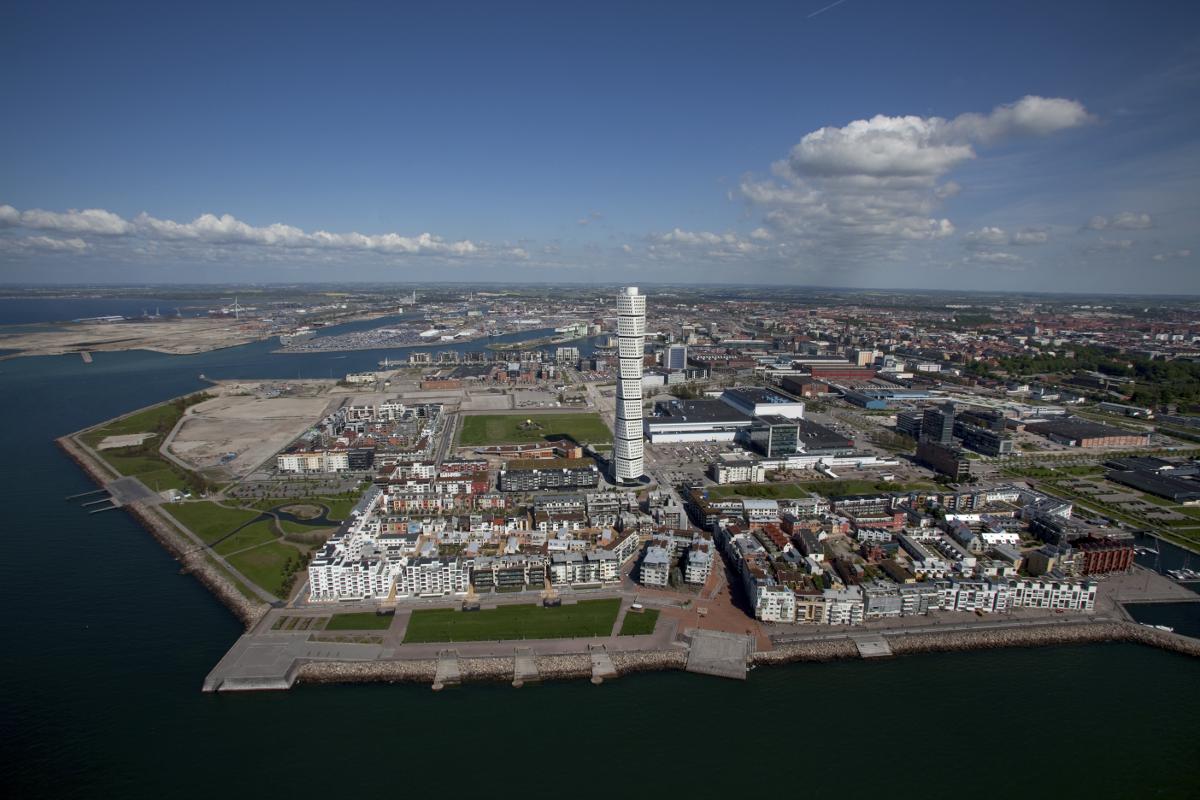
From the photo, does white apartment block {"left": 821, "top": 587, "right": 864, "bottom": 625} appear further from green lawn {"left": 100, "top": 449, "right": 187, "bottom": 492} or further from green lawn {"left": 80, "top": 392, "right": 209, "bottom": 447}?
green lawn {"left": 80, "top": 392, "right": 209, "bottom": 447}

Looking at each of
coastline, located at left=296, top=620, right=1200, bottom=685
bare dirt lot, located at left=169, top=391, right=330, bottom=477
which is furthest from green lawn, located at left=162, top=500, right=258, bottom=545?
coastline, located at left=296, top=620, right=1200, bottom=685

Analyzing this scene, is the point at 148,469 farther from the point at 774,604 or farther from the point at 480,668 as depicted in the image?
the point at 774,604

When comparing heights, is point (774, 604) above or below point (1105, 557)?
below

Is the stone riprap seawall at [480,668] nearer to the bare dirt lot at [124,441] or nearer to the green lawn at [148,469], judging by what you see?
the green lawn at [148,469]

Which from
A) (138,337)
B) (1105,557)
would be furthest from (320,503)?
(138,337)

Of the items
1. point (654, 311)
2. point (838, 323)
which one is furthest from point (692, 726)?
point (654, 311)

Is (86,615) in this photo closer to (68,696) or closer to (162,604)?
(162,604)
